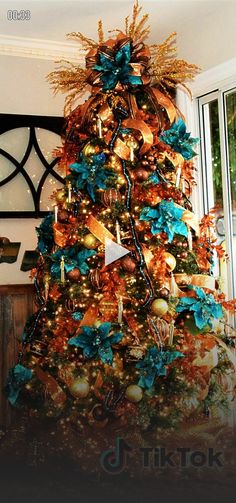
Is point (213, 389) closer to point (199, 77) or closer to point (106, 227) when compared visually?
point (106, 227)

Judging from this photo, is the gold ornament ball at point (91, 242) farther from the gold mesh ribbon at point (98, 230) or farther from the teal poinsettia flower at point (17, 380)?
the teal poinsettia flower at point (17, 380)

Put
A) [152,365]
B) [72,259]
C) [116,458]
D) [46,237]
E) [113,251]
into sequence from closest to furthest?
[116,458], [152,365], [113,251], [72,259], [46,237]

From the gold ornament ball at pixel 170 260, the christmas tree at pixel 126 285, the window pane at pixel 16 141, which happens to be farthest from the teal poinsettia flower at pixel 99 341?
the window pane at pixel 16 141

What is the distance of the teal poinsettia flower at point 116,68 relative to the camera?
280cm

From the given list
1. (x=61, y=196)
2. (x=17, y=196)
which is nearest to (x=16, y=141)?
(x=17, y=196)

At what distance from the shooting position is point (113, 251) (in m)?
2.68

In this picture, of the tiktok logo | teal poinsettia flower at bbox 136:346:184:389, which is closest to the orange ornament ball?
teal poinsettia flower at bbox 136:346:184:389

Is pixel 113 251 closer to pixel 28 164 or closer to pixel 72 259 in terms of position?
pixel 72 259

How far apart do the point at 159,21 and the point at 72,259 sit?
1.51 meters

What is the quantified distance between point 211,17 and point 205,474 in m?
2.33

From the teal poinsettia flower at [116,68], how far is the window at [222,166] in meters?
0.70

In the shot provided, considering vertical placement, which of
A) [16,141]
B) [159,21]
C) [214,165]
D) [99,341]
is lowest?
[99,341]

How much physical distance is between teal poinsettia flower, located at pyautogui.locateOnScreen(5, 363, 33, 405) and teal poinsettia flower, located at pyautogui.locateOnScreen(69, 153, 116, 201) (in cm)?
86

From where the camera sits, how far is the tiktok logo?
2.25m
